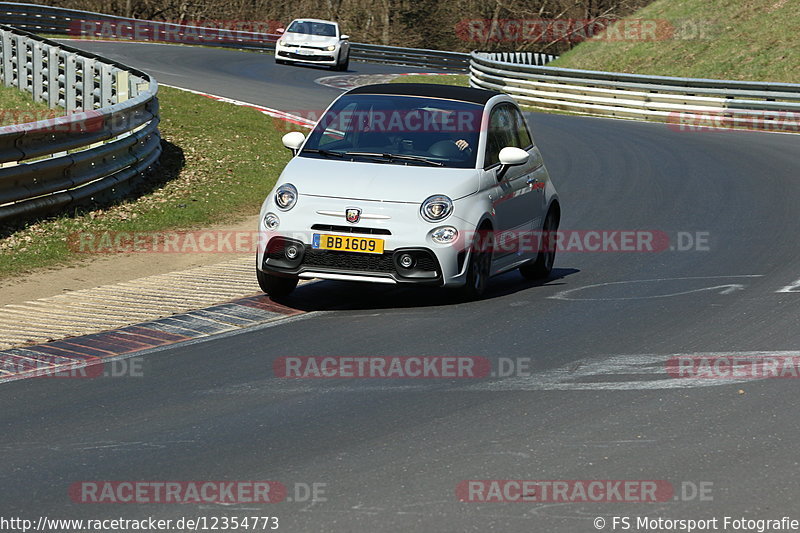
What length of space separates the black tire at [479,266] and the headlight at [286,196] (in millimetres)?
1454

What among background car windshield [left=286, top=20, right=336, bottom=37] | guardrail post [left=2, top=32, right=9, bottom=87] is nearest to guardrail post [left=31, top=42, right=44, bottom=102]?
guardrail post [left=2, top=32, right=9, bottom=87]

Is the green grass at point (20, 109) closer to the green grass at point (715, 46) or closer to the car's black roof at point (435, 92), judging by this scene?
the car's black roof at point (435, 92)

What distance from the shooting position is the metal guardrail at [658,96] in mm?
28156

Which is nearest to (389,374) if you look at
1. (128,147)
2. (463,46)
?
(128,147)

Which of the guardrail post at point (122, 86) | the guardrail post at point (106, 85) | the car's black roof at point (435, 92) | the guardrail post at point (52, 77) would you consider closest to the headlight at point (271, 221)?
the car's black roof at point (435, 92)

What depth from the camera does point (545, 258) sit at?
12.1 metres

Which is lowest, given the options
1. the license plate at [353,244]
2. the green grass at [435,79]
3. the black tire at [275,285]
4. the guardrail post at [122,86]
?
the black tire at [275,285]

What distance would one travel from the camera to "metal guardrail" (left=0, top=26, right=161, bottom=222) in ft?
43.3

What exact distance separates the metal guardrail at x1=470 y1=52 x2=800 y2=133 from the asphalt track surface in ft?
53.7

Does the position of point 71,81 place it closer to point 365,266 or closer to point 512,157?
point 512,157

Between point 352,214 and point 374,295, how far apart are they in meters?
1.20

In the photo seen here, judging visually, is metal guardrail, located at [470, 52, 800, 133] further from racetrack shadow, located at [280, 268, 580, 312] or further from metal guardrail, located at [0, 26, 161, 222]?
racetrack shadow, located at [280, 268, 580, 312]

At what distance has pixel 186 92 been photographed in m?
26.2

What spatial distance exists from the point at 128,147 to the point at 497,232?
6561 millimetres
